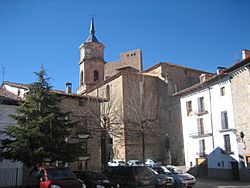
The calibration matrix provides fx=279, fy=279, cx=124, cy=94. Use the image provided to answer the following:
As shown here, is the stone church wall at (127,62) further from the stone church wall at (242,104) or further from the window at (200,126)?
the stone church wall at (242,104)

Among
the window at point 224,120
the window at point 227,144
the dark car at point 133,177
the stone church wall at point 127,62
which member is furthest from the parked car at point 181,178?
the stone church wall at point 127,62

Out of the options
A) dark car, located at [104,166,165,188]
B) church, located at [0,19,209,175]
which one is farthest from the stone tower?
dark car, located at [104,166,165,188]

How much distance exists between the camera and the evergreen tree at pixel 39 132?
15.6 meters

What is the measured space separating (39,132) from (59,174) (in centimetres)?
400

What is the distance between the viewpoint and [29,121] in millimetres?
16594

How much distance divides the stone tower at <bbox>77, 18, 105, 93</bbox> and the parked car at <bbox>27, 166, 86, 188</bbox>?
124ft

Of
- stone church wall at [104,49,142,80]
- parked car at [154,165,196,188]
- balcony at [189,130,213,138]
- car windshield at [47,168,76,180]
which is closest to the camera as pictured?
car windshield at [47,168,76,180]

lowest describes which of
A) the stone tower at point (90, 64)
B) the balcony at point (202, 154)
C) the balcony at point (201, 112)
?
the balcony at point (202, 154)

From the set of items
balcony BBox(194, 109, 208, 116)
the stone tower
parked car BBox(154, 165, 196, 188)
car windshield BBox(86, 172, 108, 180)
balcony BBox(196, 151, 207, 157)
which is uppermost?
the stone tower

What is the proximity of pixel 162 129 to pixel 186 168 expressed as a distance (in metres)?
7.94

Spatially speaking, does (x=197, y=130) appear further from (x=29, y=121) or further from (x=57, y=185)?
(x=57, y=185)

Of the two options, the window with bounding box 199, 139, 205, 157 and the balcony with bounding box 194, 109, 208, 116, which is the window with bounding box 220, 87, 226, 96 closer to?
the balcony with bounding box 194, 109, 208, 116

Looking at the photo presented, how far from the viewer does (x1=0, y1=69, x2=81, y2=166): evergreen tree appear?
15578mm

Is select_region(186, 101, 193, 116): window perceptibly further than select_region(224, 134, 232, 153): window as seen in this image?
Yes
